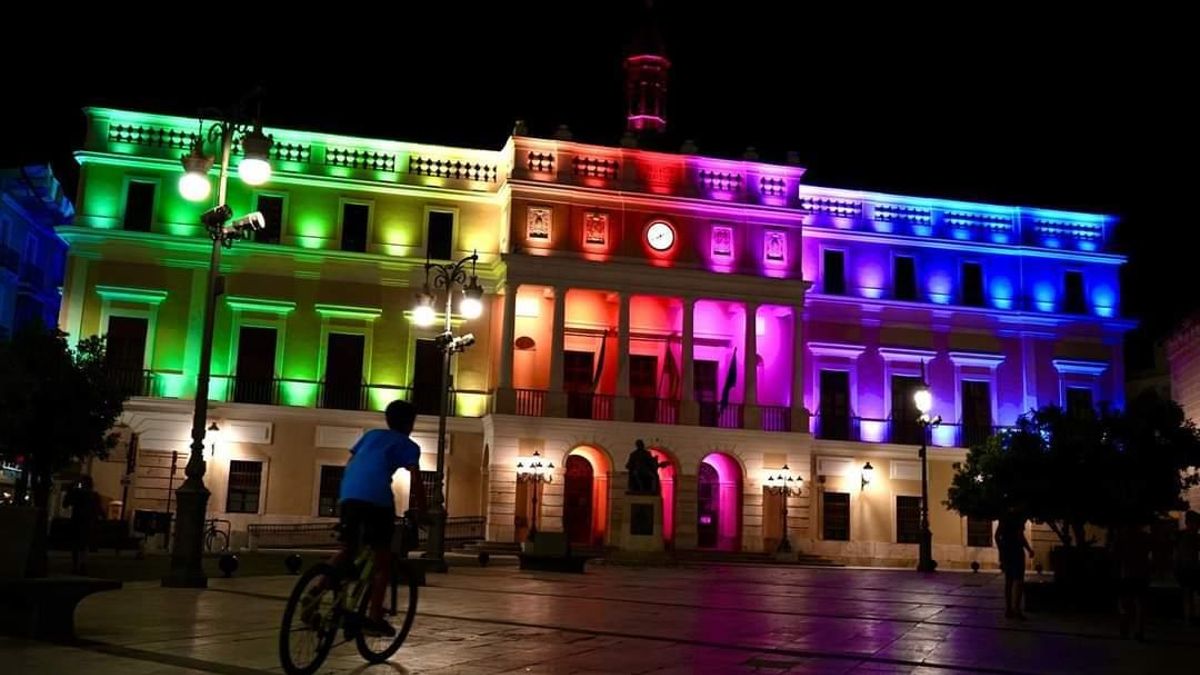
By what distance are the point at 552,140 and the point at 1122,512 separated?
23.4 meters

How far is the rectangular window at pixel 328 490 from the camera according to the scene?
34000 mm

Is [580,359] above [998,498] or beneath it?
above

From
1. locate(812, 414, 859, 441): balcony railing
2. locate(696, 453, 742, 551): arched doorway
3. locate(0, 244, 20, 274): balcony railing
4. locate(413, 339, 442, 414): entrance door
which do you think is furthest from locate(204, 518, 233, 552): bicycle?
locate(812, 414, 859, 441): balcony railing

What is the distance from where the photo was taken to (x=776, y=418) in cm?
3662

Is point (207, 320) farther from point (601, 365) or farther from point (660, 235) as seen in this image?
point (660, 235)

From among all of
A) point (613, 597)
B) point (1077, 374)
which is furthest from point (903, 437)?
point (613, 597)

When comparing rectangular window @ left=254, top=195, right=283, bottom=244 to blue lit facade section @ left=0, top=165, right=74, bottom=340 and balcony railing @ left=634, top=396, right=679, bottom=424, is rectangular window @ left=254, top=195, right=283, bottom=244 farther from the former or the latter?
balcony railing @ left=634, top=396, right=679, bottom=424

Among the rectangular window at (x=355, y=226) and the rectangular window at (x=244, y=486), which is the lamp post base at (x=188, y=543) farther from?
the rectangular window at (x=355, y=226)

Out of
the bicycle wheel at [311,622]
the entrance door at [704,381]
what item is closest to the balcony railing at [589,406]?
the entrance door at [704,381]

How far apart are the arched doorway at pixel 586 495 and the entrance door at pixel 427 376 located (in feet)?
15.6

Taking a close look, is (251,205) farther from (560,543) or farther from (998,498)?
(998,498)

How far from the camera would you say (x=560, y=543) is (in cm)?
2264

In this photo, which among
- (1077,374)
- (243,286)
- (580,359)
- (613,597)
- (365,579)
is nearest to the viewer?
(365,579)

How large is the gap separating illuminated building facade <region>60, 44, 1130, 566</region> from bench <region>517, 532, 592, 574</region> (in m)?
11.1
